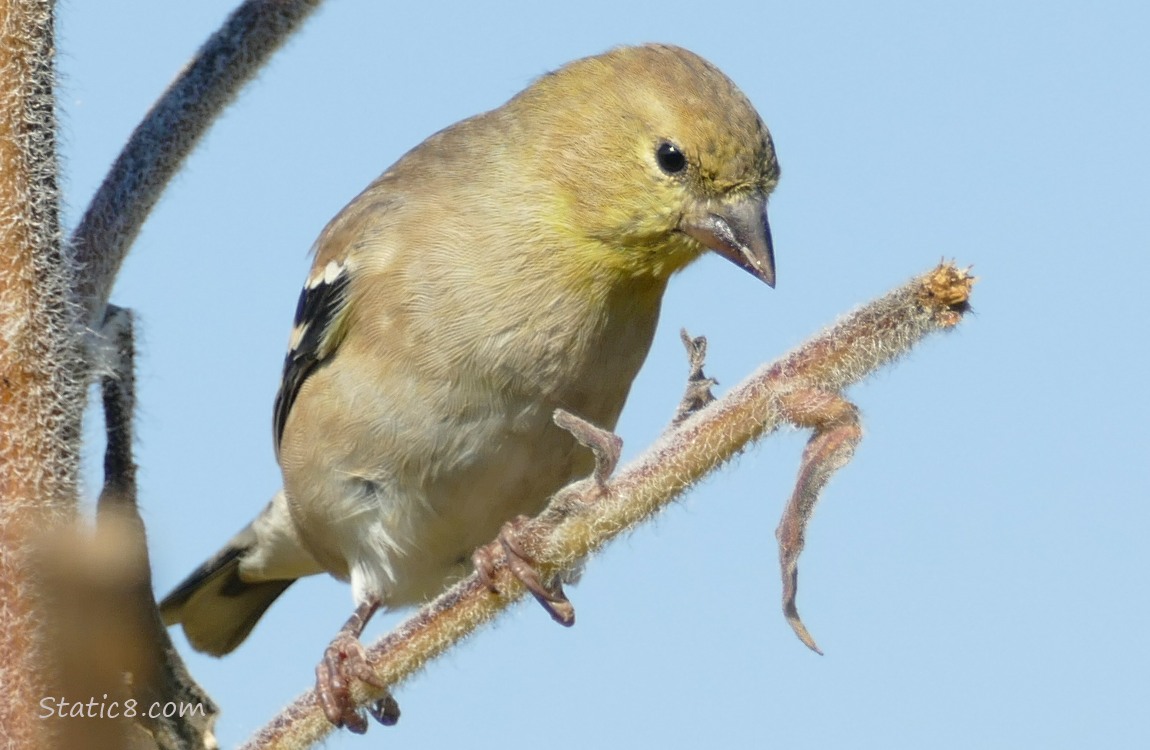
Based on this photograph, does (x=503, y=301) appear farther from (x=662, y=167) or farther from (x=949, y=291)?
(x=949, y=291)

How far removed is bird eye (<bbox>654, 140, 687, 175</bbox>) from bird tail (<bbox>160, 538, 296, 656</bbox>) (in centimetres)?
264

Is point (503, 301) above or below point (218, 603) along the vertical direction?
above

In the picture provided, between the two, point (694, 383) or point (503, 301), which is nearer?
point (694, 383)

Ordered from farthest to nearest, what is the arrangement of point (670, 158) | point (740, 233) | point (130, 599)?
point (670, 158) < point (740, 233) < point (130, 599)

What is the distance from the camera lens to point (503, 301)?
404 centimetres

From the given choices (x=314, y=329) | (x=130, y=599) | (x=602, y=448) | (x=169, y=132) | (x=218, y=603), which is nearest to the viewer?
(x=602, y=448)

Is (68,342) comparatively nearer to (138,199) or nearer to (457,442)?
(138,199)

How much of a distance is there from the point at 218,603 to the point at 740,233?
9.78 ft

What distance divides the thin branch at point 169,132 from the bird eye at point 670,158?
5.96 feet

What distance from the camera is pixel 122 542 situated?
193cm

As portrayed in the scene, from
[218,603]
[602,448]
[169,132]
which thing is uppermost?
[218,603]

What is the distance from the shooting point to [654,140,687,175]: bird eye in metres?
3.93

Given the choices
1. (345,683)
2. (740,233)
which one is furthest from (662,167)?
(345,683)

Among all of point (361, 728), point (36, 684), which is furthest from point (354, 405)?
point (36, 684)
